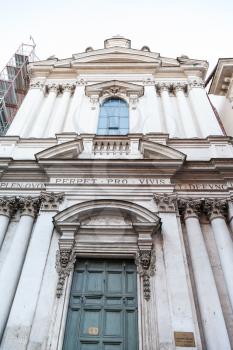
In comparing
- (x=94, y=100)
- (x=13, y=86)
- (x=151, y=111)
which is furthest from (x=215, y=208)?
(x=13, y=86)

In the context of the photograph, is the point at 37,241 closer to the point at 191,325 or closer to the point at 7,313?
the point at 7,313

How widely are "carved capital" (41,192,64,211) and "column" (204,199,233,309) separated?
13.3ft

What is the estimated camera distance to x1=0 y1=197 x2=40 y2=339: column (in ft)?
23.5

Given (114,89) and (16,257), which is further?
(114,89)

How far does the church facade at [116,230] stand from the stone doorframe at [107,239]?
3 cm

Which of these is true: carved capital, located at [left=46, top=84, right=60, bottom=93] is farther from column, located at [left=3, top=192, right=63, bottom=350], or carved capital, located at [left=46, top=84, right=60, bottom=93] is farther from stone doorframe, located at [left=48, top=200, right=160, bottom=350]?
stone doorframe, located at [left=48, top=200, right=160, bottom=350]

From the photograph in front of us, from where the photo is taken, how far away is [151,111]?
41.8 ft

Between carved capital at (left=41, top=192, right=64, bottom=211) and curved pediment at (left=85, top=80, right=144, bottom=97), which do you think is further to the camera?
curved pediment at (left=85, top=80, right=144, bottom=97)

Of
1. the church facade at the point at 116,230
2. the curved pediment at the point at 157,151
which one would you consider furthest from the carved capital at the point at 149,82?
the curved pediment at the point at 157,151

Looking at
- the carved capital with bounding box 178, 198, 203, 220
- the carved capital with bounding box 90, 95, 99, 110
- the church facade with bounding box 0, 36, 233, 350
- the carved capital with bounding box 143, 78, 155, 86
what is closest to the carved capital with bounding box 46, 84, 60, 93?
the church facade with bounding box 0, 36, 233, 350

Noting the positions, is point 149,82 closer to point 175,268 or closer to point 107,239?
point 107,239

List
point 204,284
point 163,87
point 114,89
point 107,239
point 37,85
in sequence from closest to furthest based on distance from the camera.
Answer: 1. point 204,284
2. point 107,239
3. point 114,89
4. point 163,87
5. point 37,85

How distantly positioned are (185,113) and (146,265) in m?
7.03

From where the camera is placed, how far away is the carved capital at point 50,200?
8998mm
